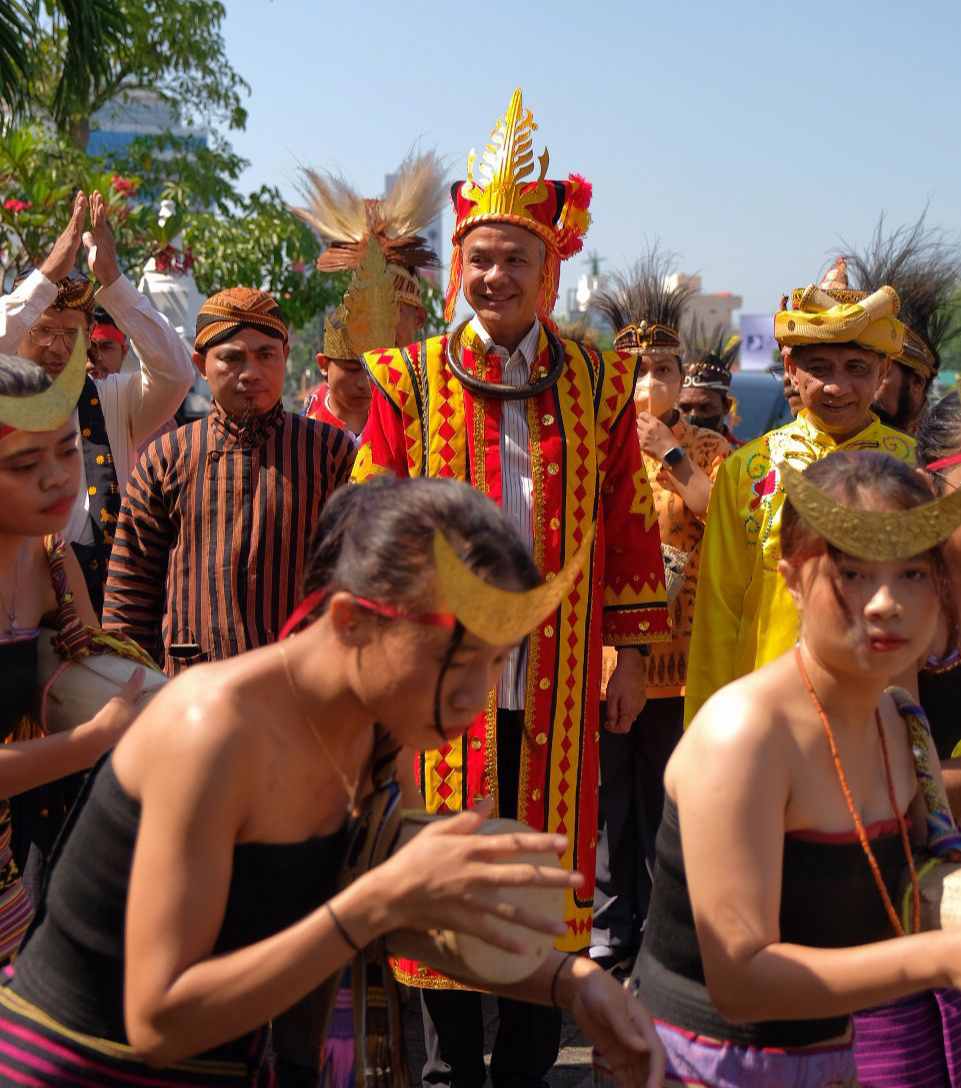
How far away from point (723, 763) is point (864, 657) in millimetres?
278

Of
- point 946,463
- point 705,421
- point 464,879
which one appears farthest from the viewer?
point 705,421

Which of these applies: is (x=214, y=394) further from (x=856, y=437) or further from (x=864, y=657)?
(x=864, y=657)

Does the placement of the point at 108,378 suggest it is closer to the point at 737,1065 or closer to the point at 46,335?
the point at 46,335

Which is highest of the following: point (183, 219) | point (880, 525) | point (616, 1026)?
point (183, 219)

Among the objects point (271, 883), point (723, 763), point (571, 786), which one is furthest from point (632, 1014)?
point (571, 786)

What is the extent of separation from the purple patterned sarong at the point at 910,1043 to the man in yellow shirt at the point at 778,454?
166 centimetres

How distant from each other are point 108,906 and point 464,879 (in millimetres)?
510

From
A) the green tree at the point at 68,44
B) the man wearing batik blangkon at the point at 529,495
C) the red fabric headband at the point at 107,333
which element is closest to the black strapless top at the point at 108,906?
the man wearing batik blangkon at the point at 529,495

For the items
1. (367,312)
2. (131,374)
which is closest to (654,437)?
(367,312)

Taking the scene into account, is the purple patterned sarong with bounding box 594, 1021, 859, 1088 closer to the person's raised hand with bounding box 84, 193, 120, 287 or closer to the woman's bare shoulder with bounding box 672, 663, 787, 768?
the woman's bare shoulder with bounding box 672, 663, 787, 768

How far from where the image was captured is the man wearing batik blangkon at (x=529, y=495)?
3709 mm

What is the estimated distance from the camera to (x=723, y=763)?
6.68ft

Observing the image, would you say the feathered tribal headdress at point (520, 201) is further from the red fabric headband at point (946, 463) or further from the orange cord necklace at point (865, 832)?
the orange cord necklace at point (865, 832)

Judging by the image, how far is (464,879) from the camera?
70.2 inches
